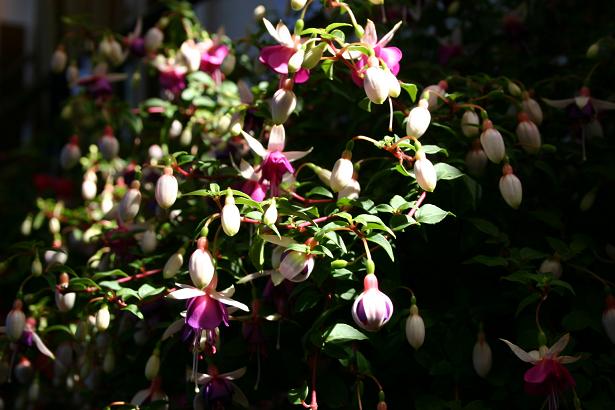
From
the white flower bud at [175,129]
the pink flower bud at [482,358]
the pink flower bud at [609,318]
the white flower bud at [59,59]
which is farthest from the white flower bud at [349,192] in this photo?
the white flower bud at [59,59]

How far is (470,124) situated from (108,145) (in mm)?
762

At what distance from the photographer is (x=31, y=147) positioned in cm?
285

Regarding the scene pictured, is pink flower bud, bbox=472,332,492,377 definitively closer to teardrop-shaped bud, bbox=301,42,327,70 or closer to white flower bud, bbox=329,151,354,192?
white flower bud, bbox=329,151,354,192

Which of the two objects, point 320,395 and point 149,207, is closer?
point 320,395

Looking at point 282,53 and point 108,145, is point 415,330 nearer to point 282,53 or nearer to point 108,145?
point 282,53

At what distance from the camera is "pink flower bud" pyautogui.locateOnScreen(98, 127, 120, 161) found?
5.12 feet

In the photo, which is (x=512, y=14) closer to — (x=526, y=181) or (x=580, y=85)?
(x=580, y=85)

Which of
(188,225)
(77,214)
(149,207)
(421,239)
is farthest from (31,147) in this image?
(421,239)

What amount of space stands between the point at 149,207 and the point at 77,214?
23 centimetres

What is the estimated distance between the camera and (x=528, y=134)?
1173 millimetres

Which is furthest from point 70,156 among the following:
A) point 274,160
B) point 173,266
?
point 274,160

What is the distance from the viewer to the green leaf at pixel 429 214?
1.00m

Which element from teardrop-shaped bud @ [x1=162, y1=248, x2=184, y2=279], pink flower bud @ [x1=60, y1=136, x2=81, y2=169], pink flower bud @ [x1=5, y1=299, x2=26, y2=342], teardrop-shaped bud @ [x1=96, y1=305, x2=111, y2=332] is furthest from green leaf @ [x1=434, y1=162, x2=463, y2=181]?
pink flower bud @ [x1=60, y1=136, x2=81, y2=169]

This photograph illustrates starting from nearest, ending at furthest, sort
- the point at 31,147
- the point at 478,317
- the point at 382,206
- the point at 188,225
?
the point at 382,206
the point at 478,317
the point at 188,225
the point at 31,147
